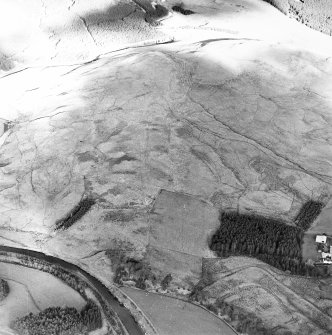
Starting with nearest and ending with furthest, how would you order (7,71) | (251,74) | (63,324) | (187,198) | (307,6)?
(63,324), (187,198), (251,74), (7,71), (307,6)

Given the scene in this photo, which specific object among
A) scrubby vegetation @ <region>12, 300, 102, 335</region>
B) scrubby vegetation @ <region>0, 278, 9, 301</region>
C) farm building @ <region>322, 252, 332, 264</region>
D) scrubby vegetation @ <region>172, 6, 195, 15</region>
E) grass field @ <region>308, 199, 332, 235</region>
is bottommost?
scrubby vegetation @ <region>12, 300, 102, 335</region>

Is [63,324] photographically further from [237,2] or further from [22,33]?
[237,2]

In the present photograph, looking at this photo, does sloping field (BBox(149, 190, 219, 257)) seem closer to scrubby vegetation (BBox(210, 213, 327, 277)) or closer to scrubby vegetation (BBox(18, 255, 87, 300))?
scrubby vegetation (BBox(210, 213, 327, 277))

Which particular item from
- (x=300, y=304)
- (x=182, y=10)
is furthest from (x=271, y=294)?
(x=182, y=10)

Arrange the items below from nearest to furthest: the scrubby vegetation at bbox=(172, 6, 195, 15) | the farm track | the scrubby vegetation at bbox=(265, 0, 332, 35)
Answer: the farm track
the scrubby vegetation at bbox=(265, 0, 332, 35)
the scrubby vegetation at bbox=(172, 6, 195, 15)

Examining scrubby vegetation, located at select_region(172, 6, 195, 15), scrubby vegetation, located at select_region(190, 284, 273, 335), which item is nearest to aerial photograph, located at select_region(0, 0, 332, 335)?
scrubby vegetation, located at select_region(190, 284, 273, 335)

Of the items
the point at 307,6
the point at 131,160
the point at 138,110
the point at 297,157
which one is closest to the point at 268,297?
the point at 297,157
